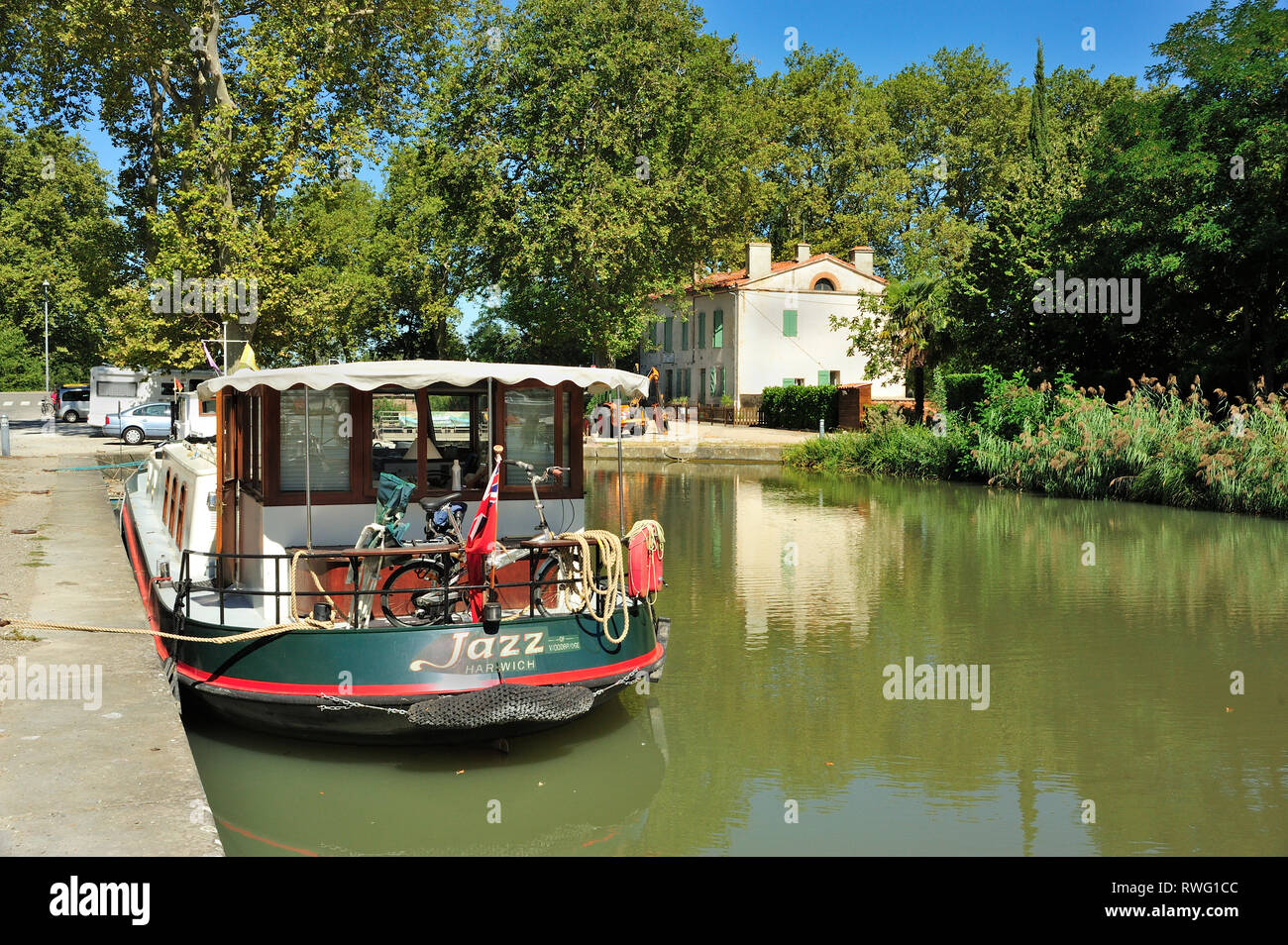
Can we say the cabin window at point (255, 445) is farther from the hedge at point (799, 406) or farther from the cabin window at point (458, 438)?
the hedge at point (799, 406)

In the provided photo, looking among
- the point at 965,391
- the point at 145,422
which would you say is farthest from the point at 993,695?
the point at 145,422

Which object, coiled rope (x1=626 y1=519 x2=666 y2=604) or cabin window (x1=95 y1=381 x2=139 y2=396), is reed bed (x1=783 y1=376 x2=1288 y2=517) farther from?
cabin window (x1=95 y1=381 x2=139 y2=396)

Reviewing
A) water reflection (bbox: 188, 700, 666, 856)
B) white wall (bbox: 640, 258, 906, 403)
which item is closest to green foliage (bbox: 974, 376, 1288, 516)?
water reflection (bbox: 188, 700, 666, 856)

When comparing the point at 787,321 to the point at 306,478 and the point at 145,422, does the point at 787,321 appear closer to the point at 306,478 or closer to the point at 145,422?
the point at 145,422

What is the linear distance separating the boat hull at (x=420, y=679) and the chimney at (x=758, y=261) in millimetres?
47094

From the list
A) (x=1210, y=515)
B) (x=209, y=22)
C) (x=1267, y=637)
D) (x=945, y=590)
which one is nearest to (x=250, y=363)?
(x=945, y=590)

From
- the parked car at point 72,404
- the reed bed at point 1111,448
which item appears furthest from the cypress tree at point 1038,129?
the parked car at point 72,404

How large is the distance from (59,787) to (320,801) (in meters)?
1.94

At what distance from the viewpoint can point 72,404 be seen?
51062mm

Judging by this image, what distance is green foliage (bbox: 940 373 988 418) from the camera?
33.0m

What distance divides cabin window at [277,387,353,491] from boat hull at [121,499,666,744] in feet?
4.30

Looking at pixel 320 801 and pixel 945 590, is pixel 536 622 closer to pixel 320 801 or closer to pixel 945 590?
pixel 320 801

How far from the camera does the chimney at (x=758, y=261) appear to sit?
54406 millimetres

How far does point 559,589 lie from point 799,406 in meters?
38.6
